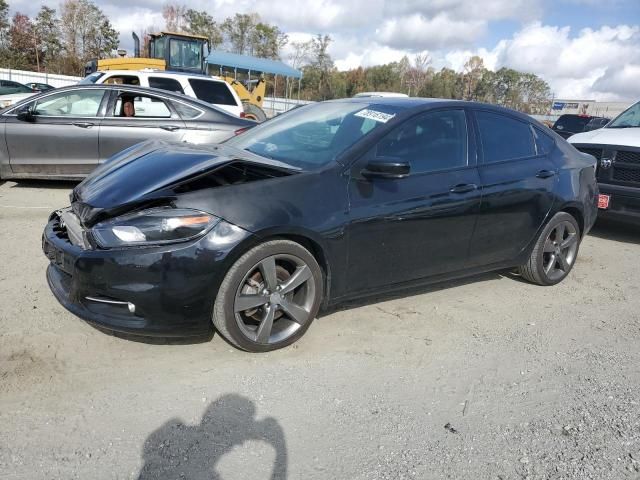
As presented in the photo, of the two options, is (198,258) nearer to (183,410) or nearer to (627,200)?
(183,410)

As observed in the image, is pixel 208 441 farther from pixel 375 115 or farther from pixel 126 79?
pixel 126 79

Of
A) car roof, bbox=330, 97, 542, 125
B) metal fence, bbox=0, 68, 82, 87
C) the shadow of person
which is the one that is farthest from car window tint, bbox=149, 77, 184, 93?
metal fence, bbox=0, 68, 82, 87

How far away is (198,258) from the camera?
2848 mm

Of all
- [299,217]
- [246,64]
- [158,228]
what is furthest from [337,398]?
[246,64]

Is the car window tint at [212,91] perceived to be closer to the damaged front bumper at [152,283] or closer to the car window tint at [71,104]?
the car window tint at [71,104]

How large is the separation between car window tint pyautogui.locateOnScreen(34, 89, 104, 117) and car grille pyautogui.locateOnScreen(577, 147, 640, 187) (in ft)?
22.1

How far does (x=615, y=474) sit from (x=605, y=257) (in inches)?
168

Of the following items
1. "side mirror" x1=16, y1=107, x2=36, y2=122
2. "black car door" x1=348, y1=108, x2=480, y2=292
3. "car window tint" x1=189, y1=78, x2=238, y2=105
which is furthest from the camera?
"car window tint" x1=189, y1=78, x2=238, y2=105

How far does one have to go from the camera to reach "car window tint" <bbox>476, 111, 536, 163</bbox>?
4.19 meters

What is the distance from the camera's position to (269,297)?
3.18 meters

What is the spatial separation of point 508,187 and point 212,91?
8138mm

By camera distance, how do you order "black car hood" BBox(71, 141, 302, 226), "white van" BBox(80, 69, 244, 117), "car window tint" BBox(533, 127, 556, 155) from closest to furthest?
1. "black car hood" BBox(71, 141, 302, 226)
2. "car window tint" BBox(533, 127, 556, 155)
3. "white van" BBox(80, 69, 244, 117)

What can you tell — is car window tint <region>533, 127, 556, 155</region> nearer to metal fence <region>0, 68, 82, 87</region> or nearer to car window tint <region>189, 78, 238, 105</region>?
car window tint <region>189, 78, 238, 105</region>

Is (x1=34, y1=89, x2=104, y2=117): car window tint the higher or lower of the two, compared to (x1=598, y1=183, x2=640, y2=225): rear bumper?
higher
